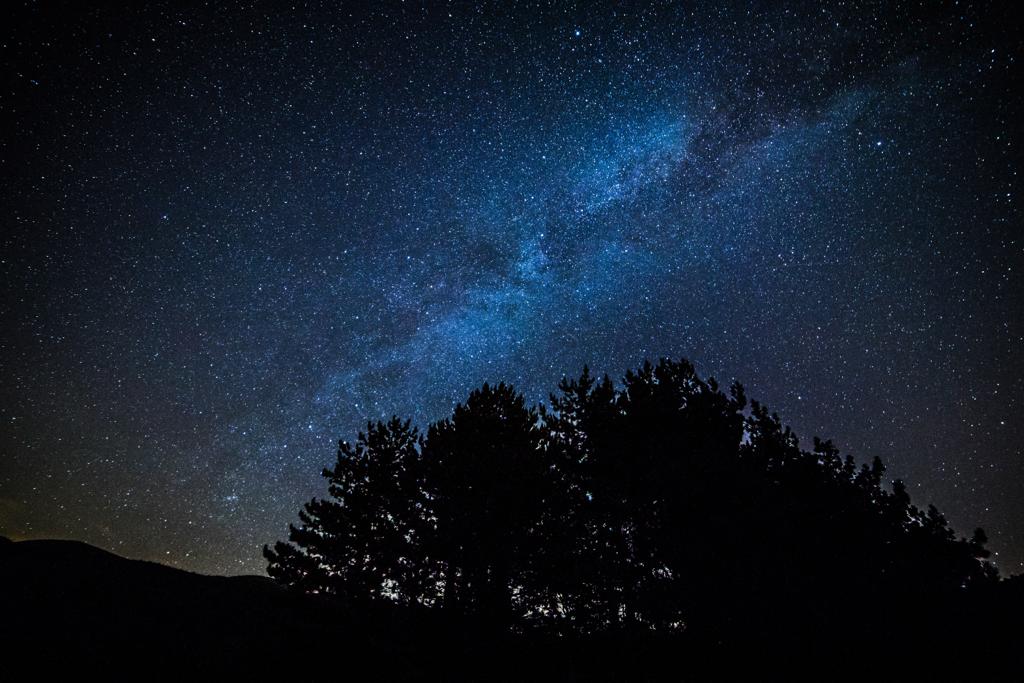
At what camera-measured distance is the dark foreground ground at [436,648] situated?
9.80 m

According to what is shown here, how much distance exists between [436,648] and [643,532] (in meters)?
7.61

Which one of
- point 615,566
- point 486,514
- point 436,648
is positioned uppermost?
point 486,514

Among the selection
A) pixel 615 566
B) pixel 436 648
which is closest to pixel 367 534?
pixel 436 648

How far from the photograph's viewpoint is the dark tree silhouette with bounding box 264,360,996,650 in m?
11.8

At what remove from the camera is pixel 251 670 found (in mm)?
12766

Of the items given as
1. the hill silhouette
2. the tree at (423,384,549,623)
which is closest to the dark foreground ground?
the hill silhouette

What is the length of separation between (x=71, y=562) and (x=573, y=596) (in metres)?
38.5

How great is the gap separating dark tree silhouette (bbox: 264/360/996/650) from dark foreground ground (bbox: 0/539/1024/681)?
0.50 m

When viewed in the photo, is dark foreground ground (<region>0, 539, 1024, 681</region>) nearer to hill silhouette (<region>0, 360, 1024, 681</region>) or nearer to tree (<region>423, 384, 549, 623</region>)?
hill silhouette (<region>0, 360, 1024, 681</region>)

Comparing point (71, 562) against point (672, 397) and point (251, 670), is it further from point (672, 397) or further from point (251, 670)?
point (672, 397)

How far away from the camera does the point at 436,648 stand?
12922 mm

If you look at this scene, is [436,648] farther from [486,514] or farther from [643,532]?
[643,532]

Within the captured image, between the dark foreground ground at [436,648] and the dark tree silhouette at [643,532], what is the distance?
497 mm

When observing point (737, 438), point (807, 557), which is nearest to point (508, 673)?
point (807, 557)
